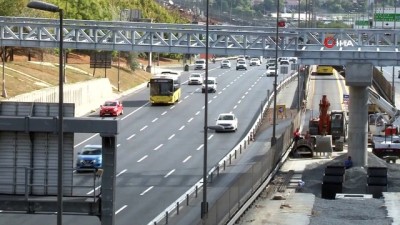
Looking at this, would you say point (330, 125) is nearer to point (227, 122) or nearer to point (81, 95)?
point (227, 122)

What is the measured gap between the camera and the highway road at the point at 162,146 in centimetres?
4872

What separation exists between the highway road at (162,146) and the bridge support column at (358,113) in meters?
6.55

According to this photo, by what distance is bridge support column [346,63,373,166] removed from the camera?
64000 mm

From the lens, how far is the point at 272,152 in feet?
196

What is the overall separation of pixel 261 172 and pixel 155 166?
31.3 ft

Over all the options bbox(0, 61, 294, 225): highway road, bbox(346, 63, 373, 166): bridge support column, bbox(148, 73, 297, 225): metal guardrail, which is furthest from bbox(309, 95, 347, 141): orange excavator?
bbox(346, 63, 373, 166): bridge support column

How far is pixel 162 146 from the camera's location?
71.2 metres

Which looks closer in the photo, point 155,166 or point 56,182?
point 56,182

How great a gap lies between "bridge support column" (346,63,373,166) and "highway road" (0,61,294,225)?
6553 mm

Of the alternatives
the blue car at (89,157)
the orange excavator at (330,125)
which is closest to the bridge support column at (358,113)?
the orange excavator at (330,125)

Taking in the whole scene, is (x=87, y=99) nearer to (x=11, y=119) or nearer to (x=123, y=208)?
(x=123, y=208)

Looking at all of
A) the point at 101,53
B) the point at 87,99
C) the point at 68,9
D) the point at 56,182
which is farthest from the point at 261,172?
the point at 68,9

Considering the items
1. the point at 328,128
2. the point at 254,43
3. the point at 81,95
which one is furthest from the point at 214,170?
the point at 81,95

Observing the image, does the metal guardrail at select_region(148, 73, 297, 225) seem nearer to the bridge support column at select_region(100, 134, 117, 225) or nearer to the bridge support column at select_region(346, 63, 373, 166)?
the bridge support column at select_region(346, 63, 373, 166)
